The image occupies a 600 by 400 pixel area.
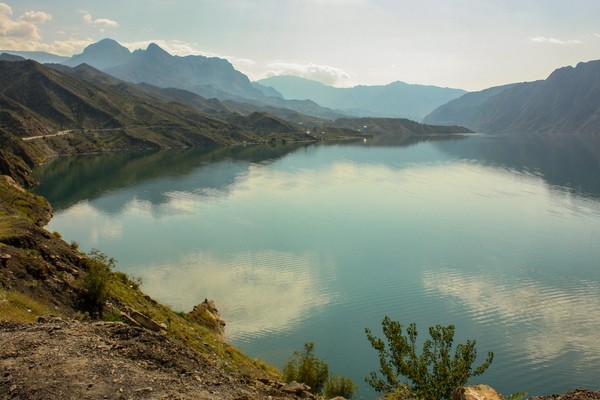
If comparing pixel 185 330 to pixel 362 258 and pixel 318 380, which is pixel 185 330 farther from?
pixel 362 258

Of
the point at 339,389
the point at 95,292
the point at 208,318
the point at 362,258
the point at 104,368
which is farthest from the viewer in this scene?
the point at 362,258

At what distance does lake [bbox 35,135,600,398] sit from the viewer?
4481 centimetres

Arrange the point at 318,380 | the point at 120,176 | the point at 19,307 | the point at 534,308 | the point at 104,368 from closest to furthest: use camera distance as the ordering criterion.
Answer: the point at 104,368
the point at 19,307
the point at 318,380
the point at 534,308
the point at 120,176

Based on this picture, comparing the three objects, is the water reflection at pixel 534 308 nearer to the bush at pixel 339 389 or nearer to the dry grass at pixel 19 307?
the bush at pixel 339 389

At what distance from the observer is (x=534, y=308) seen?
172 ft

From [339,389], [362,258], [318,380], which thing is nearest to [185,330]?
[318,380]

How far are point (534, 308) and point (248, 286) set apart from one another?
33653 millimetres

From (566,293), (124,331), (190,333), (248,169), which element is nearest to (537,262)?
(566,293)

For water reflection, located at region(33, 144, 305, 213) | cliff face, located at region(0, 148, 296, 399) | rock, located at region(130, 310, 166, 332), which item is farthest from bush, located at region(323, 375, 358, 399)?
water reflection, located at region(33, 144, 305, 213)

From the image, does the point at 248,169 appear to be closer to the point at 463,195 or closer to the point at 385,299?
the point at 463,195

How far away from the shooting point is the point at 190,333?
3503cm

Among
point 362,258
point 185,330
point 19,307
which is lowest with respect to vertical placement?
point 362,258

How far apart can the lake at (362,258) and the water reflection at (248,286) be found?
0.78 ft

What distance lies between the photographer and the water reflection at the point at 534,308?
4422 cm
